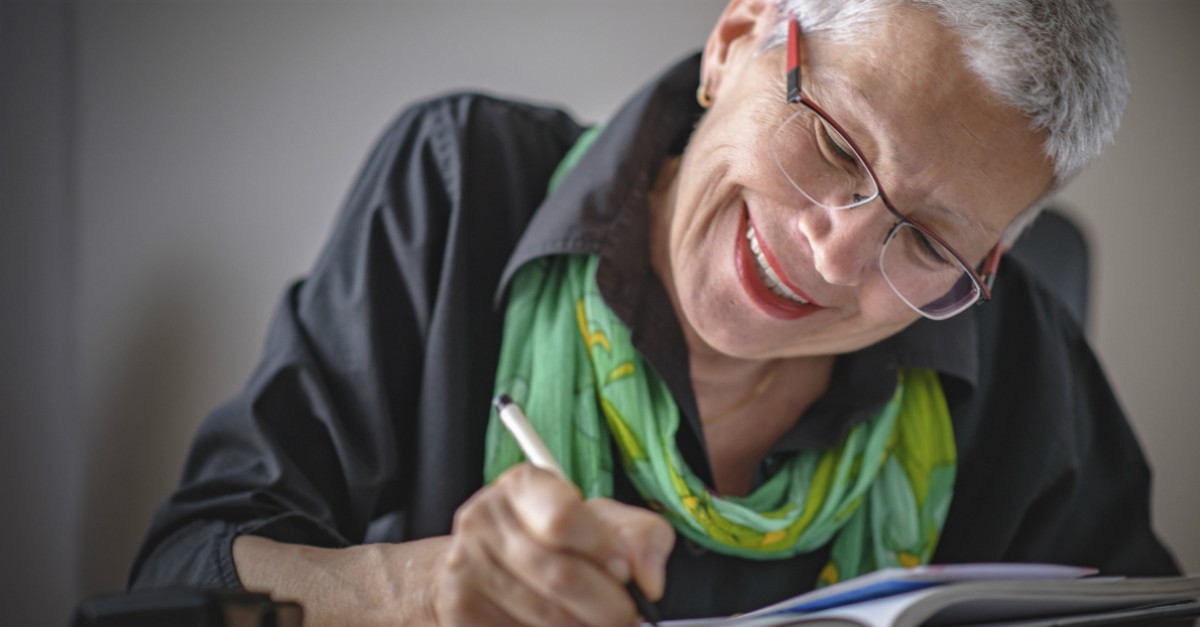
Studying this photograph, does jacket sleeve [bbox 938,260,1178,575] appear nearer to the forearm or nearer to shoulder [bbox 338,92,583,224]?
shoulder [bbox 338,92,583,224]

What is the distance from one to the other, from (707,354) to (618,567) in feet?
1.83

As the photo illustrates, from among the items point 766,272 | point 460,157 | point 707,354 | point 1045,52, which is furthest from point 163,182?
point 1045,52

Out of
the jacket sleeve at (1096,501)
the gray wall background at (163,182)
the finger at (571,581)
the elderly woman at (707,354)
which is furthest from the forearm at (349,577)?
the jacket sleeve at (1096,501)

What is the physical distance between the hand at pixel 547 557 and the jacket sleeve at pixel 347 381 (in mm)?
294

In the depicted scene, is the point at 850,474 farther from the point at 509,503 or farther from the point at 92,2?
the point at 92,2

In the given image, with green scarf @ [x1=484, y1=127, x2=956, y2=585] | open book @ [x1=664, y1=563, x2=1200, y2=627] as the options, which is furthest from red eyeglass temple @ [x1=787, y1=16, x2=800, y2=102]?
open book @ [x1=664, y1=563, x2=1200, y2=627]

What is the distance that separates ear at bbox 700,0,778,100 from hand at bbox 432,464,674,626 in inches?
21.4

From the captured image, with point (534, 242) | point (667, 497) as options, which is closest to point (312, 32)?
point (534, 242)

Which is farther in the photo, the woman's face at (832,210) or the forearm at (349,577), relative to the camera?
the woman's face at (832,210)

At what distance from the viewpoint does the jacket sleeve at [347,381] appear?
86cm

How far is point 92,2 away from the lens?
143cm

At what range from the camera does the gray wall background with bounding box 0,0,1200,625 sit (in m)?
1.33

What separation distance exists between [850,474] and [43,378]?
3.71 feet

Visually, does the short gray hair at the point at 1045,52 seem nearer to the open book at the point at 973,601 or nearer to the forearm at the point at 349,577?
the open book at the point at 973,601
